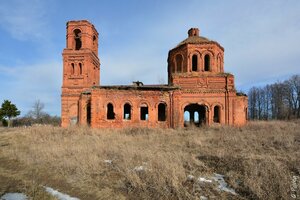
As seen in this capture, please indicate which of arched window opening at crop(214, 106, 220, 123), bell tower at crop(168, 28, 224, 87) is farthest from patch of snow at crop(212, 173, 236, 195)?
bell tower at crop(168, 28, 224, 87)

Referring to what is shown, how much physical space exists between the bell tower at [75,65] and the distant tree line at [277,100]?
37475 mm

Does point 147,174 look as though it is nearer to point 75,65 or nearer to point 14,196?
point 14,196

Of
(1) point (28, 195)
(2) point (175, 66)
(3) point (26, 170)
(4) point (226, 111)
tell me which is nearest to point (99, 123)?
(2) point (175, 66)

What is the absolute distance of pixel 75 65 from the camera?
94.7 feet

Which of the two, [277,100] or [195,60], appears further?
[277,100]

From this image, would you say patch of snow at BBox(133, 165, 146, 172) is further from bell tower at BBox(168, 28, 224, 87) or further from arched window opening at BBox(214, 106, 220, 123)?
arched window opening at BBox(214, 106, 220, 123)

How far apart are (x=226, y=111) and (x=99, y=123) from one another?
10.7 m

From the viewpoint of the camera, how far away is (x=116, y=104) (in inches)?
928

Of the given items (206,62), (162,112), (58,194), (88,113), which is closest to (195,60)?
(206,62)

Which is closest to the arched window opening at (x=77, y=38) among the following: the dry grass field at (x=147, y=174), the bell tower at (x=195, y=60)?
the bell tower at (x=195, y=60)

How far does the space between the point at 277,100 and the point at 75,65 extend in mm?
44750

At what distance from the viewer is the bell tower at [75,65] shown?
2812cm

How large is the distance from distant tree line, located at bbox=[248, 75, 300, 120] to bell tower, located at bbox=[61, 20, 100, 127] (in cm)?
3748

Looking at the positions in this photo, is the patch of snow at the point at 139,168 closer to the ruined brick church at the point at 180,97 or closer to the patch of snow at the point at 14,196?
the patch of snow at the point at 14,196
